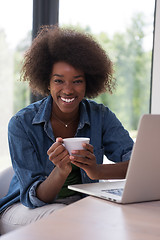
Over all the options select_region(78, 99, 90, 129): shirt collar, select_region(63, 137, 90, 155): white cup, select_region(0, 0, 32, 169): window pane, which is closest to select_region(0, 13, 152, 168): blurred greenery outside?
select_region(0, 0, 32, 169): window pane

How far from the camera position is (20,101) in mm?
2928

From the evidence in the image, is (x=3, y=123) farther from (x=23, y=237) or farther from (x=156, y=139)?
(x=23, y=237)

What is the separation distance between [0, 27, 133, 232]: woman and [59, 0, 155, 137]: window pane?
3.74ft

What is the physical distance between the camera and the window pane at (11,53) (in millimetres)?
2738

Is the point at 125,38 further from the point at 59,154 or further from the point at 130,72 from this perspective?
the point at 59,154

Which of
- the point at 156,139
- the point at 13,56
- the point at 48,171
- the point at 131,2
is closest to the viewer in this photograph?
the point at 156,139

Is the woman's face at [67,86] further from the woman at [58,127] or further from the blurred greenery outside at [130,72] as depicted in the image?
the blurred greenery outside at [130,72]

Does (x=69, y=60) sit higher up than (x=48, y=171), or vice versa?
(x=69, y=60)

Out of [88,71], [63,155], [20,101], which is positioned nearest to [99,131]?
[88,71]

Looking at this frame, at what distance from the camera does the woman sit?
5.42ft

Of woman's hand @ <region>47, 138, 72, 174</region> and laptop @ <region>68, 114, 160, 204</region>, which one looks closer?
laptop @ <region>68, 114, 160, 204</region>

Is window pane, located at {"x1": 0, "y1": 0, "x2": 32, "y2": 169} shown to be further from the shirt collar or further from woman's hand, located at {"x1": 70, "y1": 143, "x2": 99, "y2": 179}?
woman's hand, located at {"x1": 70, "y1": 143, "x2": 99, "y2": 179}

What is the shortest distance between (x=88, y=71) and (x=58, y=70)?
0.16 m

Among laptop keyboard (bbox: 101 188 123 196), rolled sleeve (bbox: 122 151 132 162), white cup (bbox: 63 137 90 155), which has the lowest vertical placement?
rolled sleeve (bbox: 122 151 132 162)
